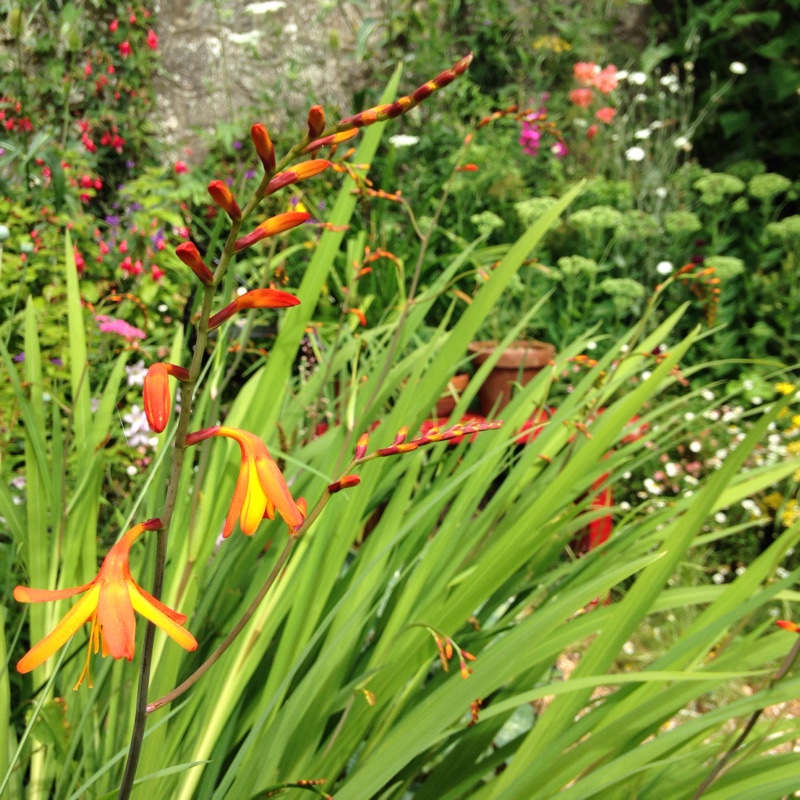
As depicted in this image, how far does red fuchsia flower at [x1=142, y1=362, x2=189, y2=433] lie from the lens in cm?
32

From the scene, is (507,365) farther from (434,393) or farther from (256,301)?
(256,301)

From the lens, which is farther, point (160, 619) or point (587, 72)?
point (587, 72)

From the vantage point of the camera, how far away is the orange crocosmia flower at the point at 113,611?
1.02 ft

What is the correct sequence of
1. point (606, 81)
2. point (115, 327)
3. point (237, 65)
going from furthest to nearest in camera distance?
point (237, 65) < point (606, 81) < point (115, 327)

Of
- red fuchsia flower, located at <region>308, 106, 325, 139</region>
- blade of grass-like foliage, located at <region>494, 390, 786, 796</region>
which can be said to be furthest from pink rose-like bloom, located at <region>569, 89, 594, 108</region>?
red fuchsia flower, located at <region>308, 106, 325, 139</region>

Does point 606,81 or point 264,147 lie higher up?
point 264,147

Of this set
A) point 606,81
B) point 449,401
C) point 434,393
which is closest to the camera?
point 434,393

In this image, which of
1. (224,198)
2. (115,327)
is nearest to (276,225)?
(224,198)

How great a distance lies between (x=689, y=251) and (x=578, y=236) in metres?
0.44

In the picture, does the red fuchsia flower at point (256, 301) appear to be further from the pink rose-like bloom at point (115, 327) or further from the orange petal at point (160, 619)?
the pink rose-like bloom at point (115, 327)

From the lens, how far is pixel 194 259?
0.32 m

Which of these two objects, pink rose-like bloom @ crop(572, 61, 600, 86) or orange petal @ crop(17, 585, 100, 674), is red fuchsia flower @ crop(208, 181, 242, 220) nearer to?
orange petal @ crop(17, 585, 100, 674)

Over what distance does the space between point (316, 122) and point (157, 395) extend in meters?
0.13

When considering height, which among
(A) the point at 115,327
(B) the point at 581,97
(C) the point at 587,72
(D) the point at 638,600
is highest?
(C) the point at 587,72
